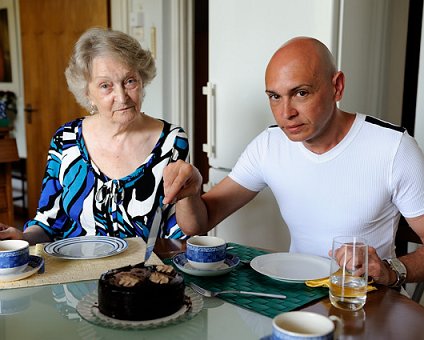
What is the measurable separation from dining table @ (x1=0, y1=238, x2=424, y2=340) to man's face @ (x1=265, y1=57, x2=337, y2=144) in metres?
0.45

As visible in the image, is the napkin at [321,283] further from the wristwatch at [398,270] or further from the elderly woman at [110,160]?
the elderly woman at [110,160]

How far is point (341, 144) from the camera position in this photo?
1.48 m

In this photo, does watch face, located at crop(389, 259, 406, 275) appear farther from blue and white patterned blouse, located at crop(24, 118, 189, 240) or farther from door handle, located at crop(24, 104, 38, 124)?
door handle, located at crop(24, 104, 38, 124)

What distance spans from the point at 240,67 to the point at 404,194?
1.18 m

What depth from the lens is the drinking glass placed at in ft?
3.25

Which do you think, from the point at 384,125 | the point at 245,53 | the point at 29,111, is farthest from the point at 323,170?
the point at 29,111

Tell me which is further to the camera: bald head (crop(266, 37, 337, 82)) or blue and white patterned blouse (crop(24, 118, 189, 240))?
blue and white patterned blouse (crop(24, 118, 189, 240))

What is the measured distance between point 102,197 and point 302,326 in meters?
1.09

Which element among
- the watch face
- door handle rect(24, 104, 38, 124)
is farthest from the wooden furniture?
the watch face

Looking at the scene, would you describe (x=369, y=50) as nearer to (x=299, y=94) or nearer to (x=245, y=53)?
(x=245, y=53)

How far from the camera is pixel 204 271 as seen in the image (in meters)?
1.15

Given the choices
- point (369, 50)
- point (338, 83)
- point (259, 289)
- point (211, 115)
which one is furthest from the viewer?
point (211, 115)

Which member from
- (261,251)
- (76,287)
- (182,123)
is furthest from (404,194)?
(182,123)

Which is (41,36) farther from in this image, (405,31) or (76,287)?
(76,287)
